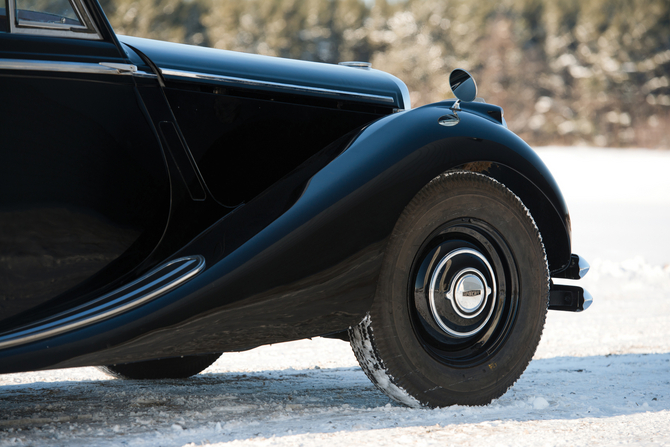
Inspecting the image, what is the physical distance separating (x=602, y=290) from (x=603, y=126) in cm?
3927

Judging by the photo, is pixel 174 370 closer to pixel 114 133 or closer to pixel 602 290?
pixel 114 133

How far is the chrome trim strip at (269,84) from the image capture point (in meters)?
2.73

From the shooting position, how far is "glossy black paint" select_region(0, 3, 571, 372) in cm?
230

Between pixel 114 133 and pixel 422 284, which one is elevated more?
pixel 114 133

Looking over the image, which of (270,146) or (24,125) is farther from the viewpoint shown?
(270,146)

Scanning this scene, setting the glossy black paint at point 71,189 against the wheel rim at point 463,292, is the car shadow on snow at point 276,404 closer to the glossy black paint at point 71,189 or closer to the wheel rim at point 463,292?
the wheel rim at point 463,292

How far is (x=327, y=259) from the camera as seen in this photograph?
2.51 meters

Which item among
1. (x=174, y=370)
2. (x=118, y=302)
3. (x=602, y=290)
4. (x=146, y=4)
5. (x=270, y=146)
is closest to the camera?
(x=118, y=302)

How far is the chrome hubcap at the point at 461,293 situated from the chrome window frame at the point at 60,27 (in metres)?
1.60

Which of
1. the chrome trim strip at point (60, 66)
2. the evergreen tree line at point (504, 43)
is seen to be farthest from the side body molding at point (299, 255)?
the evergreen tree line at point (504, 43)

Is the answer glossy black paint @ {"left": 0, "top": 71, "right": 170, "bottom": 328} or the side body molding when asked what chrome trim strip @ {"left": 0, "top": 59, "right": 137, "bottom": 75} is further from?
the side body molding

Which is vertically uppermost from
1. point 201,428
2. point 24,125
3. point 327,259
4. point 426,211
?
point 24,125

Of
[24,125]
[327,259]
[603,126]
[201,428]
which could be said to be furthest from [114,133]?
[603,126]

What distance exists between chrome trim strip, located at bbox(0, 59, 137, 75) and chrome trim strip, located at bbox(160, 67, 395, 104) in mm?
243
